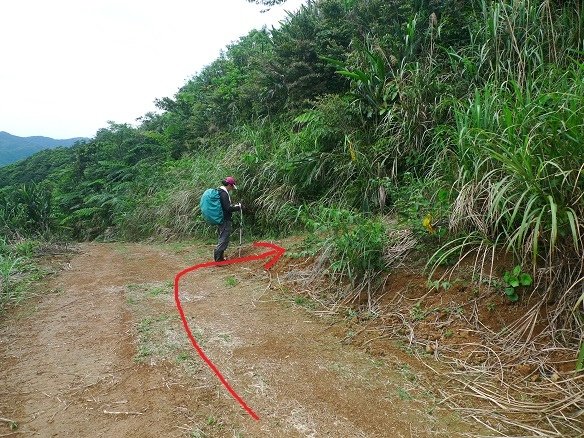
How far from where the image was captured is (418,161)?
5852mm

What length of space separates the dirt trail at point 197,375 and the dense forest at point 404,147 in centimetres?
111

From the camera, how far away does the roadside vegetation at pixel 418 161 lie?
3.05 m

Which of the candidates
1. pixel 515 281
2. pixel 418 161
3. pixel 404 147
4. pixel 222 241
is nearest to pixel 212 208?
pixel 222 241

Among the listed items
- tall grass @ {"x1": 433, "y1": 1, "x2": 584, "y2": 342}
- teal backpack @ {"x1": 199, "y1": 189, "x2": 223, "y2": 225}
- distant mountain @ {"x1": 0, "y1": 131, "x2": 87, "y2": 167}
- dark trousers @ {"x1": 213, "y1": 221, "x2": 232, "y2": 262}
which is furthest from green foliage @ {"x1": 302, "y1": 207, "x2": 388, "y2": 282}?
distant mountain @ {"x1": 0, "y1": 131, "x2": 87, "y2": 167}

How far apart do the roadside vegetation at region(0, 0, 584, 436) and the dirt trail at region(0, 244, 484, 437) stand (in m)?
0.62

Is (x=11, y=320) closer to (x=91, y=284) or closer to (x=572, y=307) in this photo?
(x=91, y=284)

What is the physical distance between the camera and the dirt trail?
246 centimetres

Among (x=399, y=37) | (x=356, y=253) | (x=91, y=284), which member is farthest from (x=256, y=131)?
(x=356, y=253)

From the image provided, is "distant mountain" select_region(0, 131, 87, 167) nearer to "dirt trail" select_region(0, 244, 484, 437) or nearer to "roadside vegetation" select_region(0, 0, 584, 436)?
"roadside vegetation" select_region(0, 0, 584, 436)

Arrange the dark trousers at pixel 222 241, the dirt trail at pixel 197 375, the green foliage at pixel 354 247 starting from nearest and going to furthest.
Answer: the dirt trail at pixel 197 375 → the green foliage at pixel 354 247 → the dark trousers at pixel 222 241

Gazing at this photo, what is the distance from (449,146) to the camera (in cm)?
517

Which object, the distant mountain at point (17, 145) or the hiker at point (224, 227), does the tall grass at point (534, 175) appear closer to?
the hiker at point (224, 227)

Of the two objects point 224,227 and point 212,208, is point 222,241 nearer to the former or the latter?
point 224,227

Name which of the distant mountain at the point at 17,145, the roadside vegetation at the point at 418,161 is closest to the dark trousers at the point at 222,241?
the roadside vegetation at the point at 418,161
